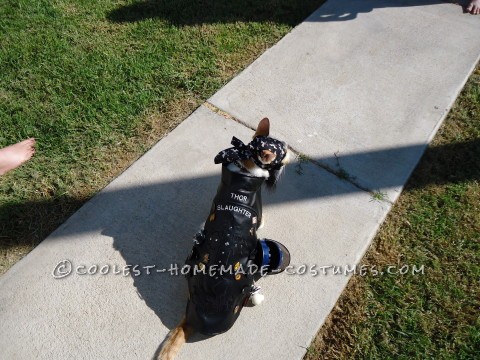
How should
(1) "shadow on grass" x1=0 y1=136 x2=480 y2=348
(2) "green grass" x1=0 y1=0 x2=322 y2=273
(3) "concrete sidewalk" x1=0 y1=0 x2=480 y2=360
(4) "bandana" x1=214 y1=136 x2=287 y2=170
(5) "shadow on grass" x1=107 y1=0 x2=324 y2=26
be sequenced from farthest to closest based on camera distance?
1. (5) "shadow on grass" x1=107 y1=0 x2=324 y2=26
2. (2) "green grass" x1=0 y1=0 x2=322 y2=273
3. (1) "shadow on grass" x1=0 y1=136 x2=480 y2=348
4. (3) "concrete sidewalk" x1=0 y1=0 x2=480 y2=360
5. (4) "bandana" x1=214 y1=136 x2=287 y2=170

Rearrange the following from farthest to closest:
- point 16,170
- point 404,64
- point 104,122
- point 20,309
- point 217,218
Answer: point 404,64, point 104,122, point 16,170, point 20,309, point 217,218

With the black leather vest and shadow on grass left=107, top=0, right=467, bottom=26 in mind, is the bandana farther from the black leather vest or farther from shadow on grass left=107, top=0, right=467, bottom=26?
shadow on grass left=107, top=0, right=467, bottom=26

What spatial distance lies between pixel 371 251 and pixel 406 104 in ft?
5.21

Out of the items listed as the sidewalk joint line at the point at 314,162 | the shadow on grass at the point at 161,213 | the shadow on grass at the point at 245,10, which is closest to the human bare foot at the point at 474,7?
the shadow on grass at the point at 245,10

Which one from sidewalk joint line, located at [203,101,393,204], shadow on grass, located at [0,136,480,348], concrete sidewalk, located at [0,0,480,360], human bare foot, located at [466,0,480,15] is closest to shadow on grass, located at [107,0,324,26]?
concrete sidewalk, located at [0,0,480,360]

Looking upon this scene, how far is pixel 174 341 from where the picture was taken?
8.13 ft

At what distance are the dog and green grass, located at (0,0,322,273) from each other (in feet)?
3.99

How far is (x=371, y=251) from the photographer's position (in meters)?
3.08

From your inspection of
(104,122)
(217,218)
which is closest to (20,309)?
(217,218)

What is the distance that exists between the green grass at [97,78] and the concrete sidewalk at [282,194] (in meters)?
0.20

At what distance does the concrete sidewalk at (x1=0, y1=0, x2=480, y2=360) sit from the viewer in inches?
106

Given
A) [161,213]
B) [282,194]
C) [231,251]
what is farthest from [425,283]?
[161,213]

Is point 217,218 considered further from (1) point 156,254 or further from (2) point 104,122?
(2) point 104,122

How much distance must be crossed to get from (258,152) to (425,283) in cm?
151
